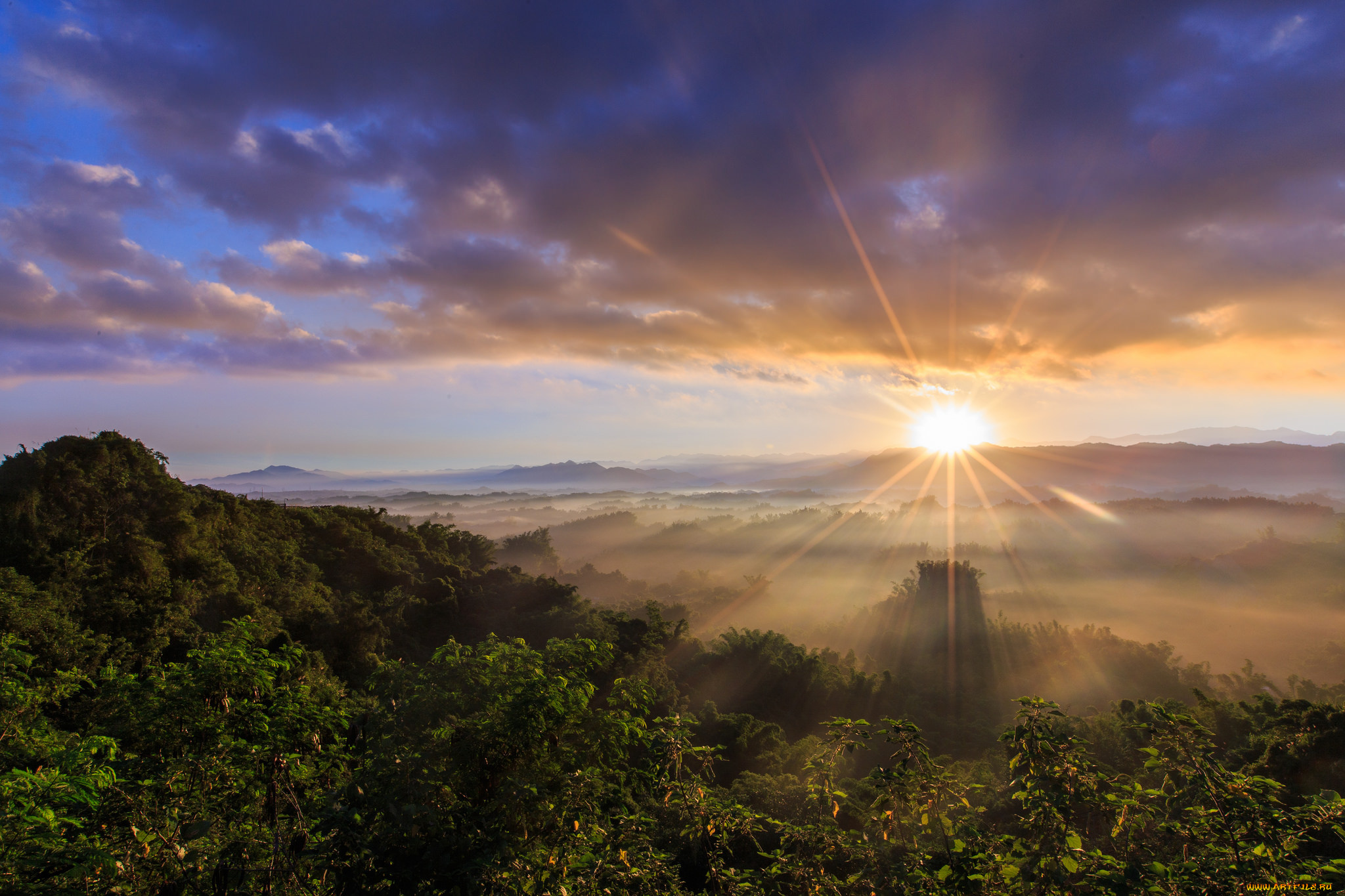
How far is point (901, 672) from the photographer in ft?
129

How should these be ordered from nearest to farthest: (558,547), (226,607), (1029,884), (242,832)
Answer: (1029,884) < (242,832) < (226,607) < (558,547)

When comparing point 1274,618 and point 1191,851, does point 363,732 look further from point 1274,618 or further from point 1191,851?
point 1274,618

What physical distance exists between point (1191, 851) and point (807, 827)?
3073 millimetres

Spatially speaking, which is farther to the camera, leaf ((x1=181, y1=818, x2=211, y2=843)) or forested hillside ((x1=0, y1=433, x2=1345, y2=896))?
leaf ((x1=181, y1=818, x2=211, y2=843))

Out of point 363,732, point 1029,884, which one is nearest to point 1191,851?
point 1029,884

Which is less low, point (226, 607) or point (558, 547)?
point (226, 607)

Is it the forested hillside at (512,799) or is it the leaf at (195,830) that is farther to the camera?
the leaf at (195,830)

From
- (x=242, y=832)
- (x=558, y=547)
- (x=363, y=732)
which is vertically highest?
(x=363, y=732)

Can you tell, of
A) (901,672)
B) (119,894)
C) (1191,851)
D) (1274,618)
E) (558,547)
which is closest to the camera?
(119,894)

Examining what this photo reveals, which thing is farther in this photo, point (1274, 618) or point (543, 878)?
point (1274, 618)

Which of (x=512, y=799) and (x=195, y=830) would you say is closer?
(x=195, y=830)

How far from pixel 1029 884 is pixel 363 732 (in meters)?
5.54

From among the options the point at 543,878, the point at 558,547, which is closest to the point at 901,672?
the point at 543,878

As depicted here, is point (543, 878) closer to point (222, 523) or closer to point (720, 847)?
point (720, 847)
